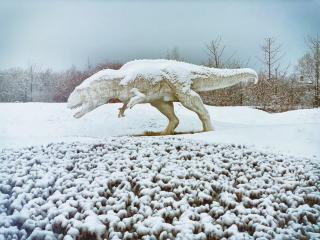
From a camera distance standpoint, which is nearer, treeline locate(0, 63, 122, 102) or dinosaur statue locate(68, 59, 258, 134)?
dinosaur statue locate(68, 59, 258, 134)

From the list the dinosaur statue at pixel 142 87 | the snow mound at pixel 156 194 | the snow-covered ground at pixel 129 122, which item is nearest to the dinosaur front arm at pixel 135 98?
the dinosaur statue at pixel 142 87

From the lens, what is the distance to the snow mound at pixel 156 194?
13.2ft

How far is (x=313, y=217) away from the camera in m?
4.47

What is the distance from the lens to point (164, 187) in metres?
5.22

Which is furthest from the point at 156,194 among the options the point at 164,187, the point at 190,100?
the point at 190,100

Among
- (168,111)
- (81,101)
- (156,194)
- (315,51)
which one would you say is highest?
(315,51)

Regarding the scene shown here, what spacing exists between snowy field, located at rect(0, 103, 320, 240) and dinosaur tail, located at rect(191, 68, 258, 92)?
2910 millimetres

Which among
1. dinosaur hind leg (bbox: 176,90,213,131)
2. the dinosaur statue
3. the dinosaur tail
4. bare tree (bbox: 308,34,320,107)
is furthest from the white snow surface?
bare tree (bbox: 308,34,320,107)

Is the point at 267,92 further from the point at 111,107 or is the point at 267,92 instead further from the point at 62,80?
the point at 62,80

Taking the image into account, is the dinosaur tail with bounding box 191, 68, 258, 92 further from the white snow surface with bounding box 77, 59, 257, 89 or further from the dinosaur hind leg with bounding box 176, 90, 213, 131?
the dinosaur hind leg with bounding box 176, 90, 213, 131

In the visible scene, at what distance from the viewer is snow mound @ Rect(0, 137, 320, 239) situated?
4031mm

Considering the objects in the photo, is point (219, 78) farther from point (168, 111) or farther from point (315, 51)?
point (315, 51)

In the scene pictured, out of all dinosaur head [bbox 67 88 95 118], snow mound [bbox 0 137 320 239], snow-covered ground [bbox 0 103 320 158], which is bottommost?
snow mound [bbox 0 137 320 239]

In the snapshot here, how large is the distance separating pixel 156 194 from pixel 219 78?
24.0ft
